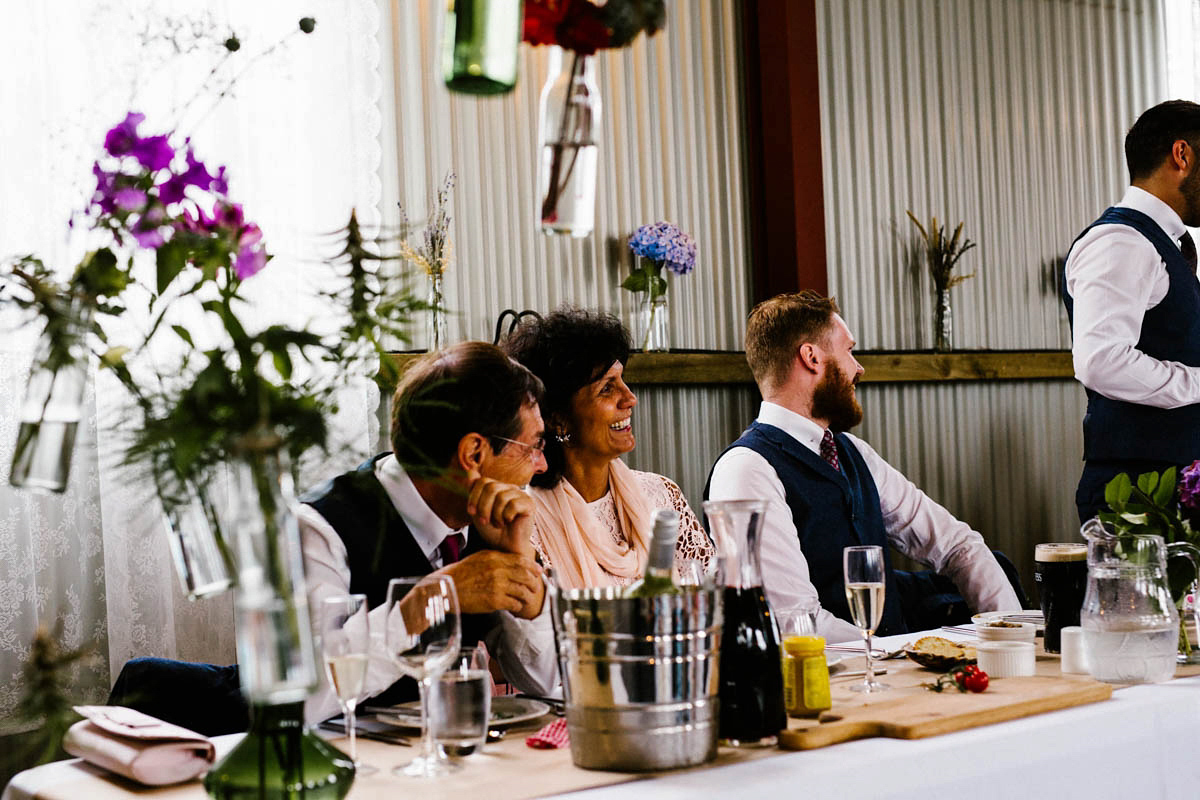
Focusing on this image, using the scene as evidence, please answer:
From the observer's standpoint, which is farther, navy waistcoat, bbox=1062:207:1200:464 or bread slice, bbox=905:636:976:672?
navy waistcoat, bbox=1062:207:1200:464

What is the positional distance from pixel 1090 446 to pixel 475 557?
2.12 meters

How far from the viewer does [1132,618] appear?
167 cm

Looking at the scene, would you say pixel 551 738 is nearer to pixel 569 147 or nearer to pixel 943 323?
pixel 569 147

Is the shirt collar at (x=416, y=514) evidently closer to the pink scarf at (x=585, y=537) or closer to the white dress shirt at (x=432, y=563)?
the white dress shirt at (x=432, y=563)

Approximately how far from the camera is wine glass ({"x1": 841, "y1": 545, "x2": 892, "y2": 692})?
66.9 inches

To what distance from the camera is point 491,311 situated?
4.09 meters

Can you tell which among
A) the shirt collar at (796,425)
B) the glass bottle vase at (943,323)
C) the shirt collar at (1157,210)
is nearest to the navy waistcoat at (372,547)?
the shirt collar at (796,425)

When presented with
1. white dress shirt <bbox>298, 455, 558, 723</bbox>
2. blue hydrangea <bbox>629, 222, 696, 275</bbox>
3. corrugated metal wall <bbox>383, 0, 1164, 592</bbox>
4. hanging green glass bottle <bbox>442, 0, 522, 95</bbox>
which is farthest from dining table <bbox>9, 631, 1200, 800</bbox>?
blue hydrangea <bbox>629, 222, 696, 275</bbox>

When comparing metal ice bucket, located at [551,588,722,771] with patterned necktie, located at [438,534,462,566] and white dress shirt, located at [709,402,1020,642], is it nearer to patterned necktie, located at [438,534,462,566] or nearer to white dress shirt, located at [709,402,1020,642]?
patterned necktie, located at [438,534,462,566]

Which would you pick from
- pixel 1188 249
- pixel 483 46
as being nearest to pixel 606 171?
pixel 1188 249

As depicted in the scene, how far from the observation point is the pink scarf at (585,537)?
2656mm

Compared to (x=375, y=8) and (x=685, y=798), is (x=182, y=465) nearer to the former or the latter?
(x=685, y=798)

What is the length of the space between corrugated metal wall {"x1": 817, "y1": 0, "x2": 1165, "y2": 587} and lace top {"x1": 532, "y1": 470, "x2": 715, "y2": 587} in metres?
2.05

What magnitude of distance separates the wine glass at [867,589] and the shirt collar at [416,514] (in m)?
0.71
